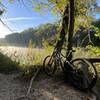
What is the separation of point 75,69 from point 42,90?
3.03 feet

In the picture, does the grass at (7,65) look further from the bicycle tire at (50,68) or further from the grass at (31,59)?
the bicycle tire at (50,68)

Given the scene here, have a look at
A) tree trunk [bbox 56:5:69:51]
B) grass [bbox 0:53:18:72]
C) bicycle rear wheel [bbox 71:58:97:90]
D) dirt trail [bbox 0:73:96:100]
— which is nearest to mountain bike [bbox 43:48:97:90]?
bicycle rear wheel [bbox 71:58:97:90]

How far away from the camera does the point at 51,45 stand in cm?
912

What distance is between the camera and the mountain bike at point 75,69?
6.71 meters

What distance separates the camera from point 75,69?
713 cm

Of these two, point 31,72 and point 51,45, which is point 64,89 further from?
point 51,45

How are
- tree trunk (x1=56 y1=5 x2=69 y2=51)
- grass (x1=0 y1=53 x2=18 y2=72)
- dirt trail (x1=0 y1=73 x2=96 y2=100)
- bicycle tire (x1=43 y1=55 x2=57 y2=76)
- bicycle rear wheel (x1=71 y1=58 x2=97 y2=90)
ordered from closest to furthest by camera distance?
dirt trail (x1=0 y1=73 x2=96 y2=100), bicycle rear wheel (x1=71 y1=58 x2=97 y2=90), bicycle tire (x1=43 y1=55 x2=57 y2=76), tree trunk (x1=56 y1=5 x2=69 y2=51), grass (x1=0 y1=53 x2=18 y2=72)

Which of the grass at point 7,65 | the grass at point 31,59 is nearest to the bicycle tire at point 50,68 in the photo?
the grass at point 31,59

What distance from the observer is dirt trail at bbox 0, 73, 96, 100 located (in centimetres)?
651

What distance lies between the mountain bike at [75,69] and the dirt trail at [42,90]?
23cm

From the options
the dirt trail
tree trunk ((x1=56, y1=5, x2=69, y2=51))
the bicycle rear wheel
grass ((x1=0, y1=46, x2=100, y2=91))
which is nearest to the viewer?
the dirt trail

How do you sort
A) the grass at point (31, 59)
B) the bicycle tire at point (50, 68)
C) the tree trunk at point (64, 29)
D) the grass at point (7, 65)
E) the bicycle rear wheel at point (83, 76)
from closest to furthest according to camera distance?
the bicycle rear wheel at point (83, 76) → the bicycle tire at point (50, 68) → the grass at point (31, 59) → the tree trunk at point (64, 29) → the grass at point (7, 65)

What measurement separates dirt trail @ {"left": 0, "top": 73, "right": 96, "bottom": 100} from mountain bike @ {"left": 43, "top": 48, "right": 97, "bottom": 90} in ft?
0.74

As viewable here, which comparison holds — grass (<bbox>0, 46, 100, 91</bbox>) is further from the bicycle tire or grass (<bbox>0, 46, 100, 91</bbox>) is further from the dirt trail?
the dirt trail
